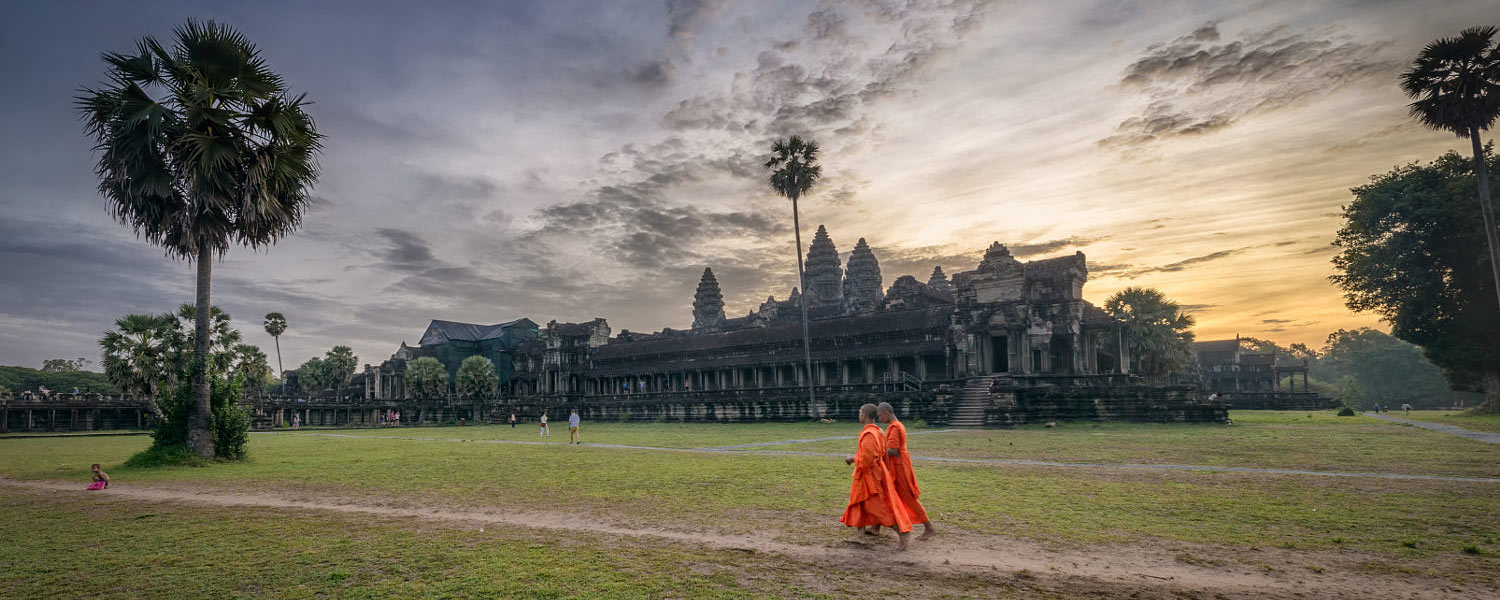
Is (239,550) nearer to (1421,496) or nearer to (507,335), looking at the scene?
(1421,496)

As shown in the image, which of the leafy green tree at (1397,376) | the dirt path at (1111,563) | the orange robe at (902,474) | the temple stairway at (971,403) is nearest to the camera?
the dirt path at (1111,563)

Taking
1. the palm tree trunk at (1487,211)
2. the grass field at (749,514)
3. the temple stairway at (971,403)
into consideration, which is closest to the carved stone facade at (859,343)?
the temple stairway at (971,403)

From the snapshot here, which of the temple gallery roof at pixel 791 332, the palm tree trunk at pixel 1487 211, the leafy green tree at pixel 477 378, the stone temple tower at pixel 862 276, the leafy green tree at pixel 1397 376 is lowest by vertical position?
the leafy green tree at pixel 1397 376

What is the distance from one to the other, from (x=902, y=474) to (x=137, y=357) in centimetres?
3887

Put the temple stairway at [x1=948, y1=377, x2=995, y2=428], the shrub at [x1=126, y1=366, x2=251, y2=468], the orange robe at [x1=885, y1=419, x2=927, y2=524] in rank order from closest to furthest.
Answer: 1. the orange robe at [x1=885, y1=419, x2=927, y2=524]
2. the shrub at [x1=126, y1=366, x2=251, y2=468]
3. the temple stairway at [x1=948, y1=377, x2=995, y2=428]

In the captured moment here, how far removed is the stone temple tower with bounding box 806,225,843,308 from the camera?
7781 centimetres

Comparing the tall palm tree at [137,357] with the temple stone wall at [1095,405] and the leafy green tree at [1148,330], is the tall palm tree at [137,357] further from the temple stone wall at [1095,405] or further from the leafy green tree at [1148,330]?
the leafy green tree at [1148,330]

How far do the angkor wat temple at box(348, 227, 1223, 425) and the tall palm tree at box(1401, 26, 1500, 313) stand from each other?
41.7 ft

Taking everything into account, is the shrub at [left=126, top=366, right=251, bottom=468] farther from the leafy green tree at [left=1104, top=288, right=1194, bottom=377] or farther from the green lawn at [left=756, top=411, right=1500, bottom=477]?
the leafy green tree at [left=1104, top=288, right=1194, bottom=377]

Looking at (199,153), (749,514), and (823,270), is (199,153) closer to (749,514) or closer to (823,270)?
(749,514)

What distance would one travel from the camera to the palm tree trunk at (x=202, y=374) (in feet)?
56.1

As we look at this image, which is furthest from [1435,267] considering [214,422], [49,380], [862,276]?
[49,380]

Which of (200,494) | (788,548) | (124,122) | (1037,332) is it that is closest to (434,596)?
(788,548)

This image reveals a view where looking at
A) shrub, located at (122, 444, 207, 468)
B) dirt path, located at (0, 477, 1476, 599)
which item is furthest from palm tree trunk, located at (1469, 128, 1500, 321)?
shrub, located at (122, 444, 207, 468)
